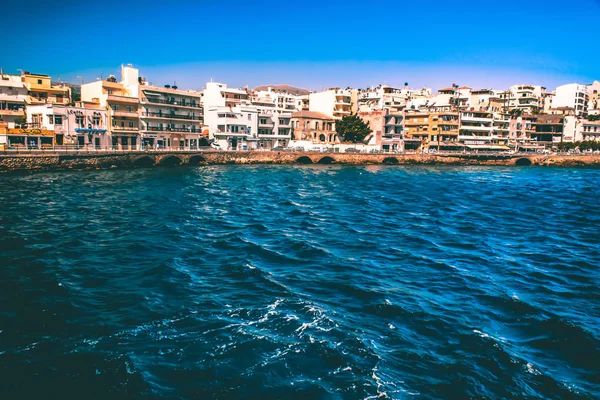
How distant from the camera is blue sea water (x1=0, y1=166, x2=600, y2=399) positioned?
1340 cm

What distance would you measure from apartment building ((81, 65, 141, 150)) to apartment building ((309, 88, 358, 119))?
64.7m

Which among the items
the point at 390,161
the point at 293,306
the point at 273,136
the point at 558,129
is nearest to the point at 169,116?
the point at 273,136

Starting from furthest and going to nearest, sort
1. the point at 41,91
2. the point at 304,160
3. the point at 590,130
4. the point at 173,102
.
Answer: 1. the point at 590,130
2. the point at 304,160
3. the point at 173,102
4. the point at 41,91

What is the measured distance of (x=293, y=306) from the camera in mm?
18734

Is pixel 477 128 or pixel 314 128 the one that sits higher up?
pixel 477 128

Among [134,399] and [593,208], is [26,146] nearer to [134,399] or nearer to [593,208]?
[134,399]

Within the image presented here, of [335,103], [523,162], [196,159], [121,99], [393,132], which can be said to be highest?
[335,103]

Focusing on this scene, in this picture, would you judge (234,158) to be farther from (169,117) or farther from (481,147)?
(481,147)

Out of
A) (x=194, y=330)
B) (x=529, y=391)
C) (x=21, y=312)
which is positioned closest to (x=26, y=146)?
(x=21, y=312)

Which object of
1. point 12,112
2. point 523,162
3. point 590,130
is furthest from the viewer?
point 590,130

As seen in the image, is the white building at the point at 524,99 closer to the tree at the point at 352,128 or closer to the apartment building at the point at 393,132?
the apartment building at the point at 393,132

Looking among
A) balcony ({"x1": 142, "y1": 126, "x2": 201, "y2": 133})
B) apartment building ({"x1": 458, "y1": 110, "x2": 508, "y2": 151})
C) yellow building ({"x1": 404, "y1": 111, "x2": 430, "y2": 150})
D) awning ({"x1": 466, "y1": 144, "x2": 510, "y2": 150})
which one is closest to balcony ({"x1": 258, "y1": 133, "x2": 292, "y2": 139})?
balcony ({"x1": 142, "y1": 126, "x2": 201, "y2": 133})

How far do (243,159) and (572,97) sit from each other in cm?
14969

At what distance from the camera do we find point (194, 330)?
53.8ft
